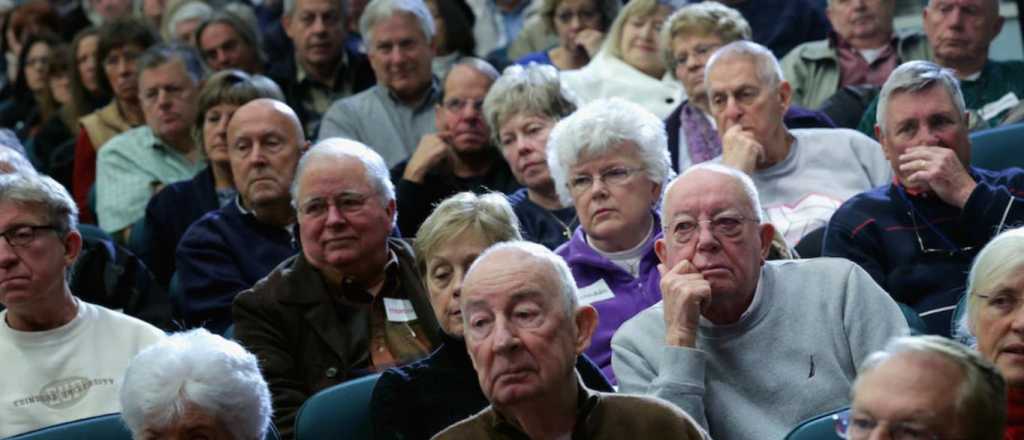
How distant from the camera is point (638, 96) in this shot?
5.12 meters

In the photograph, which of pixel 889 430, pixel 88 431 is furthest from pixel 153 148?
pixel 889 430

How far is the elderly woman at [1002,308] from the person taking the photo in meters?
2.70

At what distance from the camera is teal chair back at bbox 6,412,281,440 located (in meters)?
2.85

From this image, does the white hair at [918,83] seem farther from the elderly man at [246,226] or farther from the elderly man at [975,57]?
the elderly man at [246,226]

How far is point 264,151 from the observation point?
4.27 meters

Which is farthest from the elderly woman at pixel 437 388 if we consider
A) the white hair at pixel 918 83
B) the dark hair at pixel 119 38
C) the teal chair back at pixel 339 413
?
the dark hair at pixel 119 38

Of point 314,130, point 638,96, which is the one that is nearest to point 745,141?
point 638,96

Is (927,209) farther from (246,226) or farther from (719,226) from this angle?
(246,226)

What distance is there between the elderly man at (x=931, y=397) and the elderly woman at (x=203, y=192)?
2.93m

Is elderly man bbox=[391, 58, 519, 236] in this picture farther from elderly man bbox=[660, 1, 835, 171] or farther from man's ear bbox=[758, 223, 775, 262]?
man's ear bbox=[758, 223, 775, 262]

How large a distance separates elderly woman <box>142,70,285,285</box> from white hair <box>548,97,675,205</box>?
4.26 ft

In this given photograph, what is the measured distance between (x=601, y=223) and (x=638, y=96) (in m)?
1.55

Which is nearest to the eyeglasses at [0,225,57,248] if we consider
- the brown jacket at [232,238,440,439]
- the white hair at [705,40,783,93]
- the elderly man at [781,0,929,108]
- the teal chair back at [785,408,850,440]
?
the brown jacket at [232,238,440,439]

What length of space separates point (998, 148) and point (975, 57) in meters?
0.67
